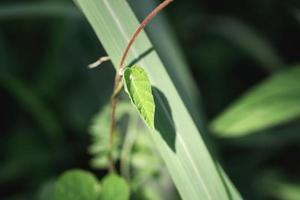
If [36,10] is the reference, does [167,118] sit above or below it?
below

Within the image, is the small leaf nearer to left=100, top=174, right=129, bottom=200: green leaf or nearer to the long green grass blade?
the long green grass blade

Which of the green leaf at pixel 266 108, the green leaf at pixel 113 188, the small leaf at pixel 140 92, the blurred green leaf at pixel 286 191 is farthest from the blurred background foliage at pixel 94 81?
the small leaf at pixel 140 92

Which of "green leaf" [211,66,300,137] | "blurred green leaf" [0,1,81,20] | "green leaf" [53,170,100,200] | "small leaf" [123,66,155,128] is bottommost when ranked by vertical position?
"green leaf" [211,66,300,137]

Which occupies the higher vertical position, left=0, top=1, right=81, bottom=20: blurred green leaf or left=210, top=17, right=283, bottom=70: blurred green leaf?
left=0, top=1, right=81, bottom=20: blurred green leaf

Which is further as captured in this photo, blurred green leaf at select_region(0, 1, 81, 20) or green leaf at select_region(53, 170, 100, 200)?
blurred green leaf at select_region(0, 1, 81, 20)

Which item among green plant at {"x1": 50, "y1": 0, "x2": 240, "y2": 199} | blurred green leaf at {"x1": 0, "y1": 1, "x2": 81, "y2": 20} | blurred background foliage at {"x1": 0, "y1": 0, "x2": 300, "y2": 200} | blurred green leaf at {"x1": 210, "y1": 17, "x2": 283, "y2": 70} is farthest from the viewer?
blurred green leaf at {"x1": 210, "y1": 17, "x2": 283, "y2": 70}

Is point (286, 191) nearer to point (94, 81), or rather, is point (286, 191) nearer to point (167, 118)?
point (94, 81)

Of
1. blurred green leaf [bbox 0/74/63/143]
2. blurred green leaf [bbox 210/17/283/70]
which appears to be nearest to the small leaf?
blurred green leaf [bbox 0/74/63/143]

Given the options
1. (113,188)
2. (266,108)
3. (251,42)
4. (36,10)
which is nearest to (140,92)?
(113,188)
